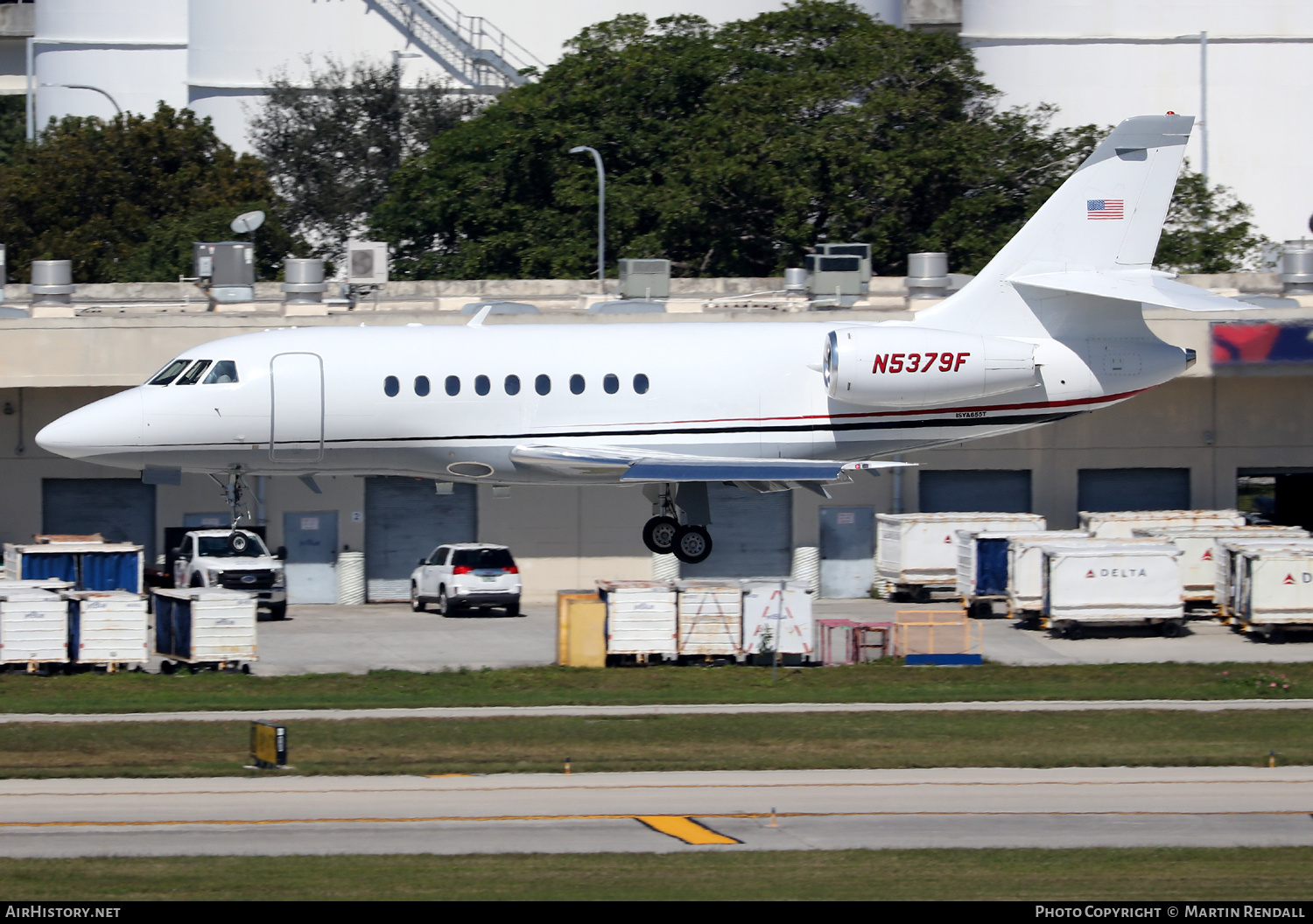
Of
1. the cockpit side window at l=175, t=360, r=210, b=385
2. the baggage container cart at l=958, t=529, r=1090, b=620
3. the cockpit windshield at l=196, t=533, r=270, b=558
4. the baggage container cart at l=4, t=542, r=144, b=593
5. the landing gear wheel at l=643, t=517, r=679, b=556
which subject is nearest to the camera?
the cockpit side window at l=175, t=360, r=210, b=385

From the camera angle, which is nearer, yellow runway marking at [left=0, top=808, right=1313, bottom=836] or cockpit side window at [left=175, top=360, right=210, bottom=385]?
yellow runway marking at [left=0, top=808, right=1313, bottom=836]

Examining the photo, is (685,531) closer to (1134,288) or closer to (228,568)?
(1134,288)

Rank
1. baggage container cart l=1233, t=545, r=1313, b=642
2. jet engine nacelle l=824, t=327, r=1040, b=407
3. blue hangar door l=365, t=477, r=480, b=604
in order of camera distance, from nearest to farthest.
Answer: jet engine nacelle l=824, t=327, r=1040, b=407 → baggage container cart l=1233, t=545, r=1313, b=642 → blue hangar door l=365, t=477, r=480, b=604

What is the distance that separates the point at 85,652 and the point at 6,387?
13.0 metres

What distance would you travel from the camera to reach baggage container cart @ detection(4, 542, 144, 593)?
40906 millimetres

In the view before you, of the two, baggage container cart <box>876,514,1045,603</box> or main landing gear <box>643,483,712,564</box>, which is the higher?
main landing gear <box>643,483,712,564</box>

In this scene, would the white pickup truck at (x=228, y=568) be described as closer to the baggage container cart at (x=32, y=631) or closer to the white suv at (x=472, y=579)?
the white suv at (x=472, y=579)

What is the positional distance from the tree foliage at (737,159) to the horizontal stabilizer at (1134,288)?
107 ft

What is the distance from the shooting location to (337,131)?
85.6m

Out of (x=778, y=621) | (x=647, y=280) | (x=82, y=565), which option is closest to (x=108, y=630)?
(x=82, y=565)

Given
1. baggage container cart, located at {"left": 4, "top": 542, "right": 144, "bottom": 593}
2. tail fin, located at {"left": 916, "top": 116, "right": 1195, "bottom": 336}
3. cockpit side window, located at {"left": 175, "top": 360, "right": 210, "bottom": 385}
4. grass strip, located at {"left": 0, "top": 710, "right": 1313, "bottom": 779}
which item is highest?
tail fin, located at {"left": 916, "top": 116, "right": 1195, "bottom": 336}

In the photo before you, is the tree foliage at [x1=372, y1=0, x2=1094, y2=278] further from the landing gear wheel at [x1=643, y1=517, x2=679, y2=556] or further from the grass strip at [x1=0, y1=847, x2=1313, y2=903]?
the grass strip at [x1=0, y1=847, x2=1313, y2=903]

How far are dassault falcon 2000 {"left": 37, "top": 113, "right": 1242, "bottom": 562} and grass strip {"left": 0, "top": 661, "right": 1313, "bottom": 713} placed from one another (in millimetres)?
3923

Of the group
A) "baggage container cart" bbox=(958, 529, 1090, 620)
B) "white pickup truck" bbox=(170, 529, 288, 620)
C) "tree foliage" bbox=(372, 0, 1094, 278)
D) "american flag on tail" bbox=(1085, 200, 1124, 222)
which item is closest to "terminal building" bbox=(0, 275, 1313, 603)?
"white pickup truck" bbox=(170, 529, 288, 620)
